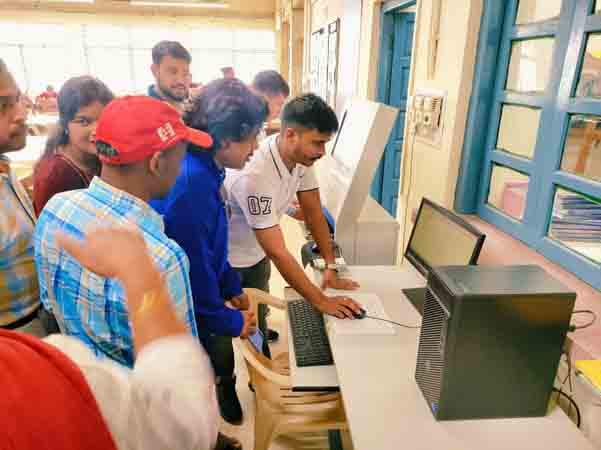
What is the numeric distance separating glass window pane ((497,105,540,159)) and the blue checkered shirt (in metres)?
1.38

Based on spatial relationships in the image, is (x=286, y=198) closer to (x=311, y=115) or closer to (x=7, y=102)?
(x=311, y=115)

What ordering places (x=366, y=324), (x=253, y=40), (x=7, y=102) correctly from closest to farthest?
1. (x=7, y=102)
2. (x=366, y=324)
3. (x=253, y=40)

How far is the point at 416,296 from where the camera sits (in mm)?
1492

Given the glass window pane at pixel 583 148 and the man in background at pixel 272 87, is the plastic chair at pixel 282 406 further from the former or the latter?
the man in background at pixel 272 87

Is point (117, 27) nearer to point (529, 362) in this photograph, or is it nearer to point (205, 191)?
point (205, 191)

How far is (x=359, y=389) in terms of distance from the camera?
3.35 feet

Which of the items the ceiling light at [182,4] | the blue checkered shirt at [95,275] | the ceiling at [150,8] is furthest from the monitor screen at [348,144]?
the ceiling light at [182,4]

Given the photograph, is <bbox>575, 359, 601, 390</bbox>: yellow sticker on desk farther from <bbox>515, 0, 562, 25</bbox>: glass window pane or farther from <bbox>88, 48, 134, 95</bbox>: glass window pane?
<bbox>88, 48, 134, 95</bbox>: glass window pane

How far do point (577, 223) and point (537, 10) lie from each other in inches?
31.0

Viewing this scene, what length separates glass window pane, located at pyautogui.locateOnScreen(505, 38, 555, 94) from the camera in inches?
56.9

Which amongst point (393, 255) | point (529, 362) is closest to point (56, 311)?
point (529, 362)

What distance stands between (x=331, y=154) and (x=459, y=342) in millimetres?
1361

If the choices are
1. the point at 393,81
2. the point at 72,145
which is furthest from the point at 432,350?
the point at 393,81

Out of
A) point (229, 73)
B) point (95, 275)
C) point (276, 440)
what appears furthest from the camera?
point (229, 73)
